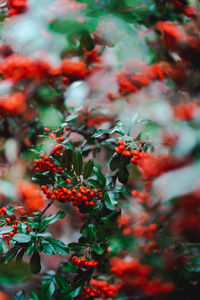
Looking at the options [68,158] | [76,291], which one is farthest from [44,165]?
[76,291]

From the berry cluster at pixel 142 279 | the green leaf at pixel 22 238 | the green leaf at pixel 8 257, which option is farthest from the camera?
Result: the green leaf at pixel 8 257

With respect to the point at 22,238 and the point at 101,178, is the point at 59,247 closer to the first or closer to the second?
the point at 22,238

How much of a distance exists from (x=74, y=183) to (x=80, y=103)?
491 millimetres

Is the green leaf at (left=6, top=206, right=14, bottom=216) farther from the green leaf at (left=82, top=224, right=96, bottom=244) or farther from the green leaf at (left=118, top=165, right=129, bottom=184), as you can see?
the green leaf at (left=118, top=165, right=129, bottom=184)

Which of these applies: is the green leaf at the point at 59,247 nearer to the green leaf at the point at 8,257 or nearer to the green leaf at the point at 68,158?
the green leaf at the point at 8,257

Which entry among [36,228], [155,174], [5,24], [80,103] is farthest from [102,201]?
[5,24]

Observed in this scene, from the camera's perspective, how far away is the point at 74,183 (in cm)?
104

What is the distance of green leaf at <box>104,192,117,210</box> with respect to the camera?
3.13ft

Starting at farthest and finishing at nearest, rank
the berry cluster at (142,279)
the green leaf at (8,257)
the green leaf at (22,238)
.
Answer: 1. the green leaf at (8,257)
2. the green leaf at (22,238)
3. the berry cluster at (142,279)

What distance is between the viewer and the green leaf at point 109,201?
37.5 inches

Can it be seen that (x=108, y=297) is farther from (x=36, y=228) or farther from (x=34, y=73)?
(x=34, y=73)

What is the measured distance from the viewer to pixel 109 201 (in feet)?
3.17

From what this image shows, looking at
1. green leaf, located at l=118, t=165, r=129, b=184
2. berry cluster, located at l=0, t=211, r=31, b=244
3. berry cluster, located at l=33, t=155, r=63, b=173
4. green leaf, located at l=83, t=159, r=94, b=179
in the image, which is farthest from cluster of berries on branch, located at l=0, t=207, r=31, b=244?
green leaf, located at l=118, t=165, r=129, b=184

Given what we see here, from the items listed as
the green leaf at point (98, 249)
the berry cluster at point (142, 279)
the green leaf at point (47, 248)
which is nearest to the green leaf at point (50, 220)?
the green leaf at point (47, 248)
